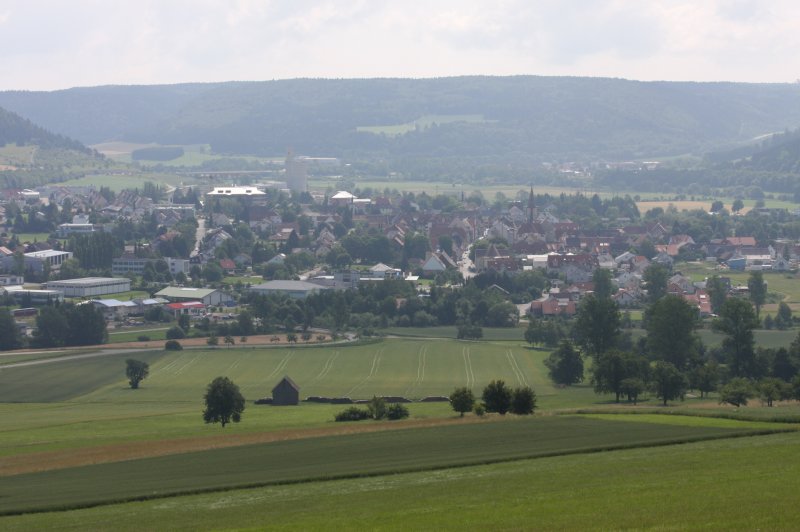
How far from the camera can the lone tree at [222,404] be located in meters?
48.2

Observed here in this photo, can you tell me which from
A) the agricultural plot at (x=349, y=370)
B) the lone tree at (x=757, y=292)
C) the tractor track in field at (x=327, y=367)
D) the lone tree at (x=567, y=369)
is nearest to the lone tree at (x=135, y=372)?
the agricultural plot at (x=349, y=370)

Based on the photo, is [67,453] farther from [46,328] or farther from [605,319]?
[46,328]

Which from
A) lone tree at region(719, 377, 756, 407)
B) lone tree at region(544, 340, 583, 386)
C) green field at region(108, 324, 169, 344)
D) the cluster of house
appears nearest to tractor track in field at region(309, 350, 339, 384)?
lone tree at region(544, 340, 583, 386)

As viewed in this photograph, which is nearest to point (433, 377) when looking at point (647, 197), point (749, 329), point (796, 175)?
point (749, 329)

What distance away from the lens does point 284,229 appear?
138625mm

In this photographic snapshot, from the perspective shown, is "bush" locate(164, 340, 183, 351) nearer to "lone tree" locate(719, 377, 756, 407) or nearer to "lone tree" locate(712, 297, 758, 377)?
"lone tree" locate(712, 297, 758, 377)

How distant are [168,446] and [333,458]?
21.3 ft

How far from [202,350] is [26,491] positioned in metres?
Result: 41.0

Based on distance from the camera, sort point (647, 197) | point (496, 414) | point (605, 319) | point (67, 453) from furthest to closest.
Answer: point (647, 197), point (605, 319), point (496, 414), point (67, 453)

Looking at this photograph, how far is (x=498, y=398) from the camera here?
44281mm

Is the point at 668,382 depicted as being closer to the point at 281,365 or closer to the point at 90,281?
the point at 281,365

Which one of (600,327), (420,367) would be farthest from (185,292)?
(600,327)

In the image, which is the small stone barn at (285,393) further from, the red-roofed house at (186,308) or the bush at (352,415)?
the red-roofed house at (186,308)

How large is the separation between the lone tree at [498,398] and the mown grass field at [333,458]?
4310 mm
